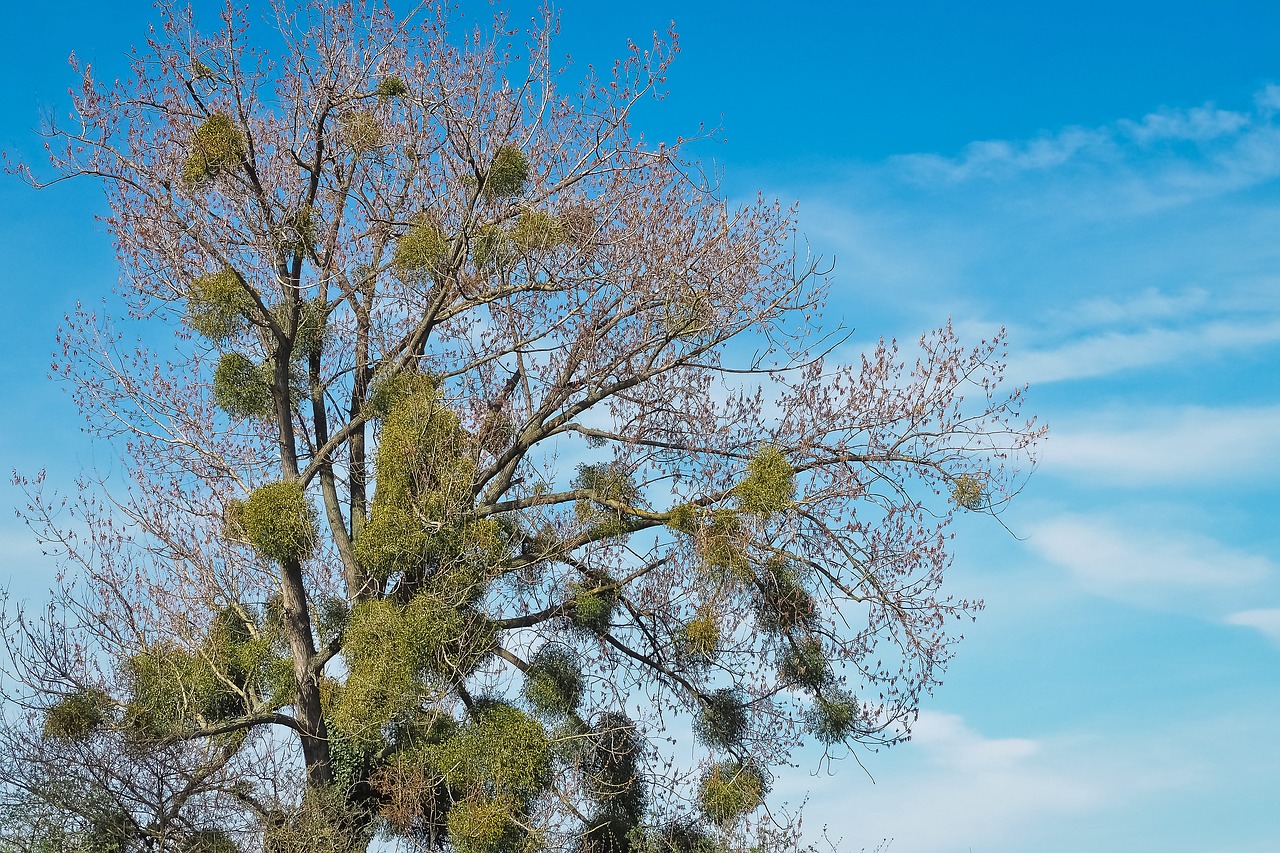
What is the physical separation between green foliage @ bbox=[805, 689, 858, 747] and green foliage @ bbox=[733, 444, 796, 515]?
2.42 metres

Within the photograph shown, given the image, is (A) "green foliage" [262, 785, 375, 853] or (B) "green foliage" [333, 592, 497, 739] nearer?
(A) "green foliage" [262, 785, 375, 853]

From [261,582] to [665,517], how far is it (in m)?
3.98

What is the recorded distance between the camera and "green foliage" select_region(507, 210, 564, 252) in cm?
1194

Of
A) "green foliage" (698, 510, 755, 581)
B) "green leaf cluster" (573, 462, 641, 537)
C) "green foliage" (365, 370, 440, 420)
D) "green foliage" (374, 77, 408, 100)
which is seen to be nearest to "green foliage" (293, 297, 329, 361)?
"green foliage" (365, 370, 440, 420)

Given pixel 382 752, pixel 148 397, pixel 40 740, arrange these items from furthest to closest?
pixel 148 397, pixel 382 752, pixel 40 740

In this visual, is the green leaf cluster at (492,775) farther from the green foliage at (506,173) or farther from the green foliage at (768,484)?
the green foliage at (506,173)

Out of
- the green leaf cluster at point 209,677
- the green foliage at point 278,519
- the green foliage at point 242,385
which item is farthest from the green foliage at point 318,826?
the green foliage at point 242,385

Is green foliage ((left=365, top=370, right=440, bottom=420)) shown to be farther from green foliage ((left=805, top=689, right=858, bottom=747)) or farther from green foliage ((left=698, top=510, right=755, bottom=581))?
green foliage ((left=805, top=689, right=858, bottom=747))

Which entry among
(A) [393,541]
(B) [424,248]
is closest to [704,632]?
(A) [393,541]

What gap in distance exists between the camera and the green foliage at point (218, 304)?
12008 millimetres

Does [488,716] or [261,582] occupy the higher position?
[261,582]

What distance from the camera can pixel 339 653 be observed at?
12023 millimetres

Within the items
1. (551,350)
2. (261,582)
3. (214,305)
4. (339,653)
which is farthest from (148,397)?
(551,350)

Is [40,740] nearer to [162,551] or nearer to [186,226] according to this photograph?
[162,551]
